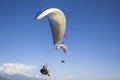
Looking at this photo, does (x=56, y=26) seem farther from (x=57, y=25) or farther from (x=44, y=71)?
(x=44, y=71)

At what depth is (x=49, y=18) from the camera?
39094 millimetres

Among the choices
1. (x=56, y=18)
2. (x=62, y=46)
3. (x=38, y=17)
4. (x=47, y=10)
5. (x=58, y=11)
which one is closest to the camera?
(x=38, y=17)

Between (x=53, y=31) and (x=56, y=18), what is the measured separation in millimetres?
2922

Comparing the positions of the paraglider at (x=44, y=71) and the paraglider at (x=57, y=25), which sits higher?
the paraglider at (x=57, y=25)

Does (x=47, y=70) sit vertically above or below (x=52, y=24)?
below

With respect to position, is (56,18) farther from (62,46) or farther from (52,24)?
(62,46)

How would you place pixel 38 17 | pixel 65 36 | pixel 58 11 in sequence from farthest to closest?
1. pixel 65 36
2. pixel 58 11
3. pixel 38 17

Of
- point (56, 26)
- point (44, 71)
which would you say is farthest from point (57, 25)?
point (44, 71)

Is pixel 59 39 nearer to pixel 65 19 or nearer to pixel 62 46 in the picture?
pixel 65 19

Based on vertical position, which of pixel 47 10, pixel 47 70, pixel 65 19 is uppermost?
pixel 65 19

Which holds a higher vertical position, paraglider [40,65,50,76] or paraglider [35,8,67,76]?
paraglider [35,8,67,76]

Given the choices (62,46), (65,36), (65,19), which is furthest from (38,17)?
(62,46)

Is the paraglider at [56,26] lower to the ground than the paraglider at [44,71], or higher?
higher

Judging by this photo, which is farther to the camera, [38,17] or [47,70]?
[47,70]
